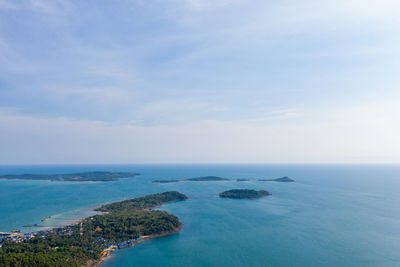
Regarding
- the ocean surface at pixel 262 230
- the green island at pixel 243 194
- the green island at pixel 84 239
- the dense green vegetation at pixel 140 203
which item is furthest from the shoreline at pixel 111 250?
the green island at pixel 243 194

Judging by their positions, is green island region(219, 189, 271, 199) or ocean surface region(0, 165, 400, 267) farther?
green island region(219, 189, 271, 199)

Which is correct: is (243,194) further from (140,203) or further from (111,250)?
(111,250)

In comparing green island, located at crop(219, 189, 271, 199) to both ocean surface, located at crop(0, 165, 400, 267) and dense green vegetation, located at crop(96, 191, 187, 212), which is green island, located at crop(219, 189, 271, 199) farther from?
dense green vegetation, located at crop(96, 191, 187, 212)

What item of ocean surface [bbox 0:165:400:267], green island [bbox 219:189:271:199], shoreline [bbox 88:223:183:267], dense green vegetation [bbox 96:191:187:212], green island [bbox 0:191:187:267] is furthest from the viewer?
green island [bbox 219:189:271:199]

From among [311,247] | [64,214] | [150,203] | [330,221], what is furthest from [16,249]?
[330,221]

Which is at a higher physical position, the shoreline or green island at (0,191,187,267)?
green island at (0,191,187,267)

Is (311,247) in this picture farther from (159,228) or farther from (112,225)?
(112,225)

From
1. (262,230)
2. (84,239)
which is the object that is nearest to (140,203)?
(84,239)

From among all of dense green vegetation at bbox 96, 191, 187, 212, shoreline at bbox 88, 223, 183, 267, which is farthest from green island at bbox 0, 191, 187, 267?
dense green vegetation at bbox 96, 191, 187, 212
